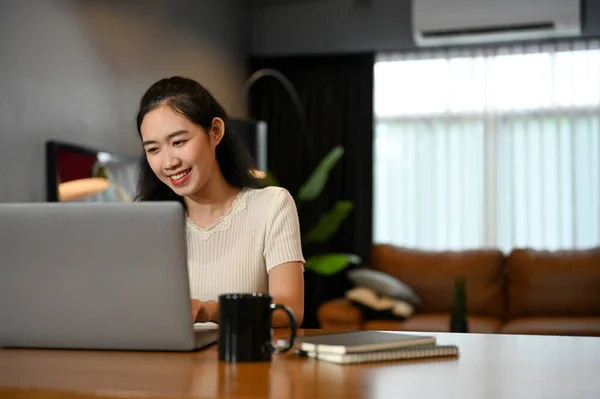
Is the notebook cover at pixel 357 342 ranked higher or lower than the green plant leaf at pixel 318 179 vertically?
lower

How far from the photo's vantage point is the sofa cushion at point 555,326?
4.71 meters

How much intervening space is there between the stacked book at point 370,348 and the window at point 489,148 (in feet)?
15.2

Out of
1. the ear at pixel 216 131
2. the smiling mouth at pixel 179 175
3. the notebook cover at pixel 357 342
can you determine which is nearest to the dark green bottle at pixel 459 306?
the ear at pixel 216 131

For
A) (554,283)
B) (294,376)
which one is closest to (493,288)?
(554,283)

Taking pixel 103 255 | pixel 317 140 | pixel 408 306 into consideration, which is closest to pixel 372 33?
pixel 317 140

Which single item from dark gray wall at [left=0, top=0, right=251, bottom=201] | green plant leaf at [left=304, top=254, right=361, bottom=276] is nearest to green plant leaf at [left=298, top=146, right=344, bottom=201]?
green plant leaf at [left=304, top=254, right=361, bottom=276]

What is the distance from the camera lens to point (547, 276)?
17.5 ft

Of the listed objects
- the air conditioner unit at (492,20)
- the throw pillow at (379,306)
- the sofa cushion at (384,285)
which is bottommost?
the throw pillow at (379,306)

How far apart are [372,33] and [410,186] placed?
1.10 meters

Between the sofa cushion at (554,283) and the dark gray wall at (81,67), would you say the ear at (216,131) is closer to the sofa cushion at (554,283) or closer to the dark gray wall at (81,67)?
the dark gray wall at (81,67)

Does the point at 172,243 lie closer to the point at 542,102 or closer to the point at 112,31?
the point at 112,31

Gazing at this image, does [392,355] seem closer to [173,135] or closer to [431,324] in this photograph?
[173,135]

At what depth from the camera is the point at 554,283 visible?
17.5ft

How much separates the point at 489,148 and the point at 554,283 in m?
1.08
